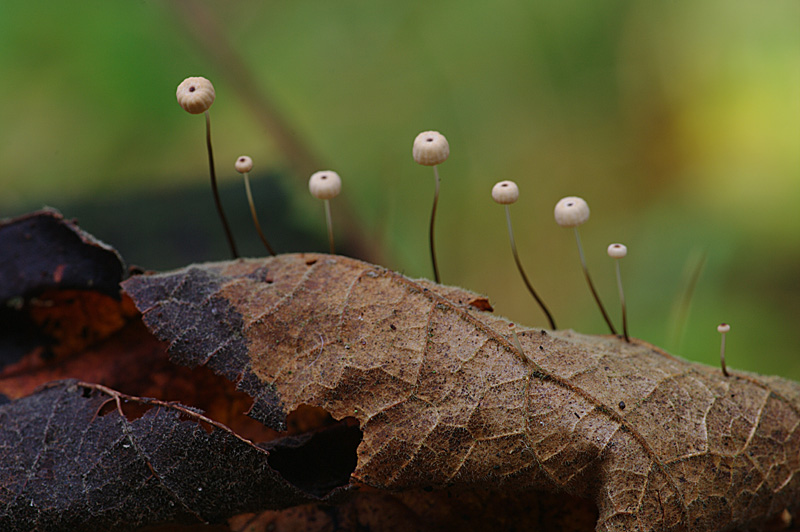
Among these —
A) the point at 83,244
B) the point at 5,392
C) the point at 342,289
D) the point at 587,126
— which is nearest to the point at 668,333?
the point at 587,126

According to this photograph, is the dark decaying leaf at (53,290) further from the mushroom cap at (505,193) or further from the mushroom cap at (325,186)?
the mushroom cap at (505,193)

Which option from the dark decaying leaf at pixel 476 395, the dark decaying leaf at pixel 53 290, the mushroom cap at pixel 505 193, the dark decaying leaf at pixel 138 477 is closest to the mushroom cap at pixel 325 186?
the dark decaying leaf at pixel 476 395

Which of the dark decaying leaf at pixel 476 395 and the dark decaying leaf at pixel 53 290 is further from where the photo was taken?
the dark decaying leaf at pixel 53 290

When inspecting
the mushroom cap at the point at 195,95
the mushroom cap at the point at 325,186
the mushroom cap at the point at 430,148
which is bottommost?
the mushroom cap at the point at 325,186

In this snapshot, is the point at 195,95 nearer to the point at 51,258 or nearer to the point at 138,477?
the point at 51,258

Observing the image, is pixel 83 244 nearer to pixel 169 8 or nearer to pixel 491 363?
pixel 491 363

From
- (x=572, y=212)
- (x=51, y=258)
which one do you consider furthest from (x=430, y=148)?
(x=51, y=258)

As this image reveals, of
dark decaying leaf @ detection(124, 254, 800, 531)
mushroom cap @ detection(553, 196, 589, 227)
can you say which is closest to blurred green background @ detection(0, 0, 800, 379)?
mushroom cap @ detection(553, 196, 589, 227)
